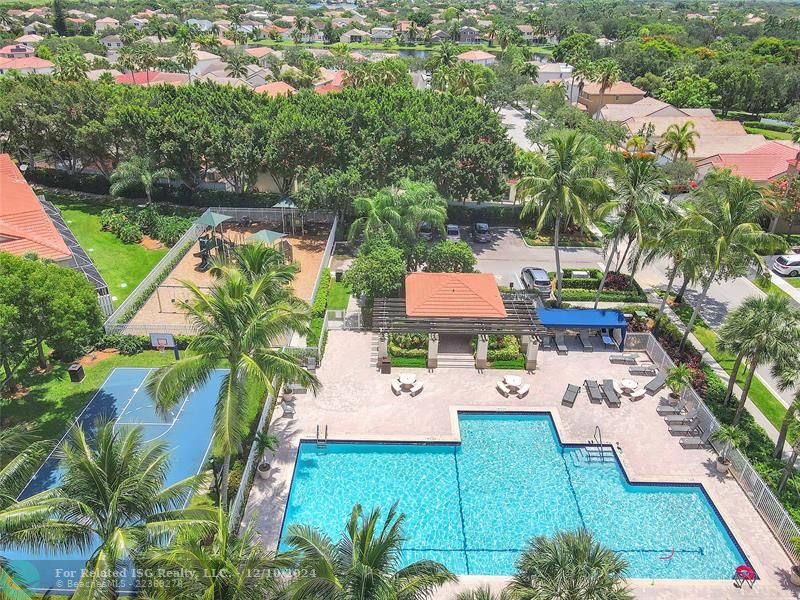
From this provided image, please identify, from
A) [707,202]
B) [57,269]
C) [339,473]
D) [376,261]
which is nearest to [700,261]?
[707,202]

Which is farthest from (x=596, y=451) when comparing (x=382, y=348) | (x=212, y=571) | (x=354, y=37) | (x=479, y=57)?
(x=354, y=37)

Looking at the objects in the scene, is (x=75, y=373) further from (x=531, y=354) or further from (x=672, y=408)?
(x=672, y=408)

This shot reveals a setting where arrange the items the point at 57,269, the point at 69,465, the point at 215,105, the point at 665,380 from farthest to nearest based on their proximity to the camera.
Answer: the point at 215,105 < the point at 665,380 < the point at 57,269 < the point at 69,465

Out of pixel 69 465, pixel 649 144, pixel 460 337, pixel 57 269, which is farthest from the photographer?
pixel 649 144

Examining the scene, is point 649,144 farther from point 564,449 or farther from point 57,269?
point 57,269

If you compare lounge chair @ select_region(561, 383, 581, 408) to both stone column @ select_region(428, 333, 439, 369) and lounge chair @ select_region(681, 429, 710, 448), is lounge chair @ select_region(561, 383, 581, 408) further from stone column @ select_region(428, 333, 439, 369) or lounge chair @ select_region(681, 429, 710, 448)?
stone column @ select_region(428, 333, 439, 369)

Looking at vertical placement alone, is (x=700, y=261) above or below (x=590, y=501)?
above

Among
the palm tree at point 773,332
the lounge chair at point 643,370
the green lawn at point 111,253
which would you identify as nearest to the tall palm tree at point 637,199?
the lounge chair at point 643,370
